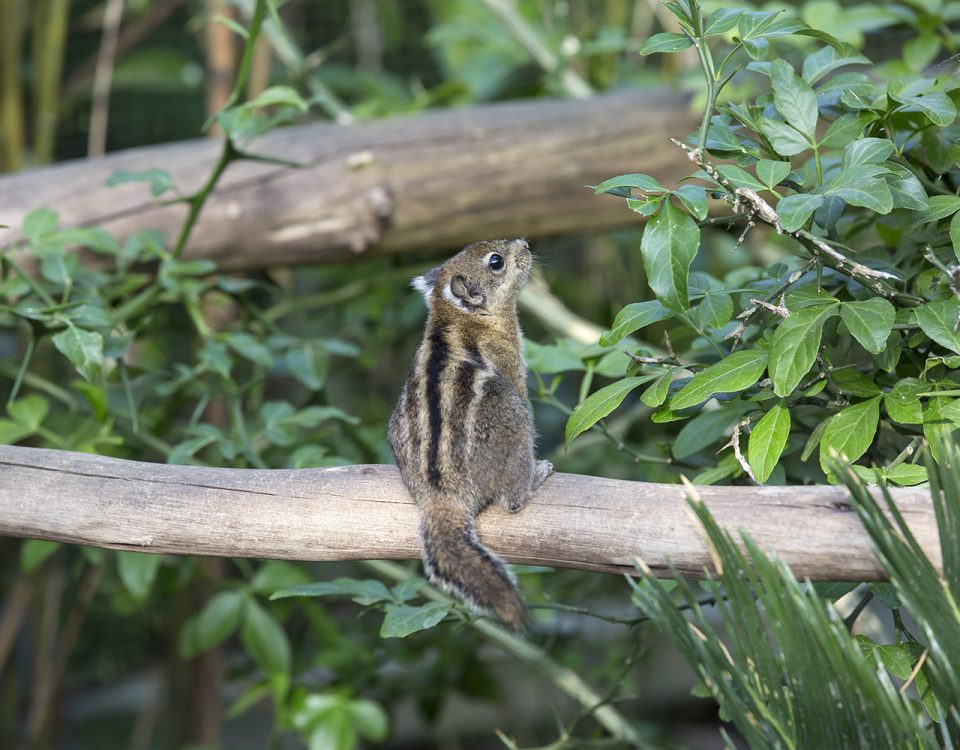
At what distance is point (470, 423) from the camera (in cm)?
196

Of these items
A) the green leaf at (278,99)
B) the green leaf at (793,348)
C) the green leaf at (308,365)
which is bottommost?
the green leaf at (308,365)

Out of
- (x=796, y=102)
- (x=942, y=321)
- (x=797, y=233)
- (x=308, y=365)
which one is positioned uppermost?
(x=796, y=102)

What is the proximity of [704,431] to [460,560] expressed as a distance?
54cm

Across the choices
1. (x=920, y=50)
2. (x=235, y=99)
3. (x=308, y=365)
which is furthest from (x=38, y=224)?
(x=920, y=50)

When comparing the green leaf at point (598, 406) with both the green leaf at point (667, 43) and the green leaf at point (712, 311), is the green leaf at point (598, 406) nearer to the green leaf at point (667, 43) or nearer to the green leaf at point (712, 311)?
the green leaf at point (712, 311)

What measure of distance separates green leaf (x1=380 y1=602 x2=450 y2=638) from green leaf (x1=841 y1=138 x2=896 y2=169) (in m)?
0.98

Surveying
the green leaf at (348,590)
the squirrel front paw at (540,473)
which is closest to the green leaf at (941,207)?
the squirrel front paw at (540,473)

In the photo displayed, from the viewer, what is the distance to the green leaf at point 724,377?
153 cm

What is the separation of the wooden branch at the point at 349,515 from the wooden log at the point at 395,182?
1384 millimetres

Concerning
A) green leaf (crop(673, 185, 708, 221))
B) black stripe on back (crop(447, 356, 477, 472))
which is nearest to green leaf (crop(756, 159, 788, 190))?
green leaf (crop(673, 185, 708, 221))

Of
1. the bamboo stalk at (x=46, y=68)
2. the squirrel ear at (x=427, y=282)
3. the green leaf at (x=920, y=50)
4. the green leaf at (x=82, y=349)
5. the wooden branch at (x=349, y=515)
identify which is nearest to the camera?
the wooden branch at (x=349, y=515)

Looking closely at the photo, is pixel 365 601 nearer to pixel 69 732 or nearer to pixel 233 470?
pixel 233 470

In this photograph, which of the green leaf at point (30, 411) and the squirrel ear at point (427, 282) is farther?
the squirrel ear at point (427, 282)

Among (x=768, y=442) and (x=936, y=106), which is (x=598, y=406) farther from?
(x=936, y=106)
